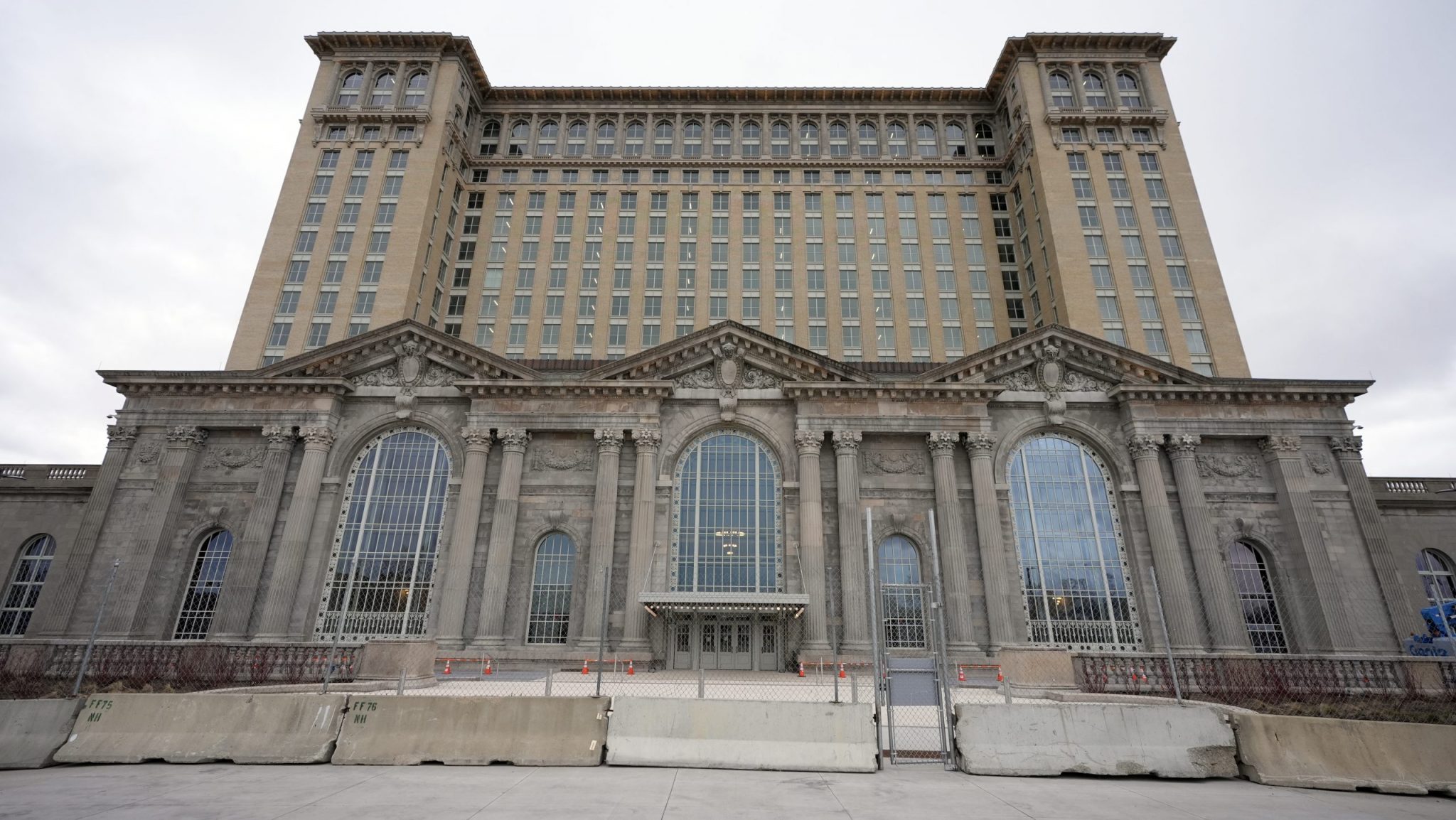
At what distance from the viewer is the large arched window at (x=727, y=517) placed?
103 ft

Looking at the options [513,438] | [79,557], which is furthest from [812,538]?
[79,557]

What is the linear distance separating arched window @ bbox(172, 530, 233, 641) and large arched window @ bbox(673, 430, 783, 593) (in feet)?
67.7

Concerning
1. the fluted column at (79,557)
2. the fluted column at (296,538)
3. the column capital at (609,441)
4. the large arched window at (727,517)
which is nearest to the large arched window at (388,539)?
the fluted column at (296,538)

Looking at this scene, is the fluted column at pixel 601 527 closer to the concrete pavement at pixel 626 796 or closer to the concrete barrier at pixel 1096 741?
the concrete pavement at pixel 626 796

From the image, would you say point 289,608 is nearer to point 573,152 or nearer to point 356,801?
point 356,801

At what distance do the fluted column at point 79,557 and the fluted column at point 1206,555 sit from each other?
155 ft

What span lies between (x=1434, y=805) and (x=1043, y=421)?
2458 cm

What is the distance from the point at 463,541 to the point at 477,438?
493 centimetres

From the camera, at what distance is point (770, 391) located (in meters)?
34.0

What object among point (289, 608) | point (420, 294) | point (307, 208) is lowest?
point (289, 608)

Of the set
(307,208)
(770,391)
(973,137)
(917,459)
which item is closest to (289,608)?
(770,391)

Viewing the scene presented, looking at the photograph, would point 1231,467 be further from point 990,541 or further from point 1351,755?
point 1351,755

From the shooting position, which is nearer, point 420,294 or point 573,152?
point 420,294

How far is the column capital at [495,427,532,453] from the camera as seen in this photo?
3266 centimetres
